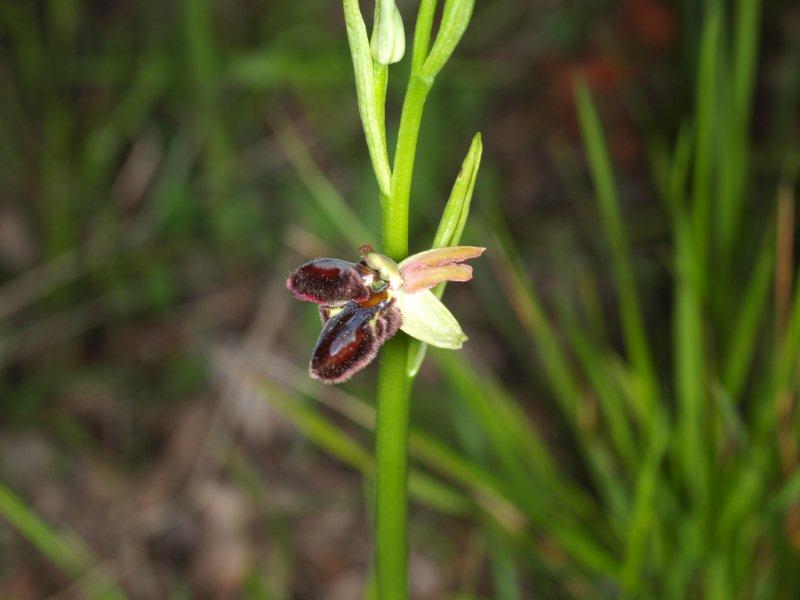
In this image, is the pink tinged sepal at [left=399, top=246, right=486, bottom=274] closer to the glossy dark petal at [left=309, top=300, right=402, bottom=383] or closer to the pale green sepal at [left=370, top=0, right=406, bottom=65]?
the glossy dark petal at [left=309, top=300, right=402, bottom=383]

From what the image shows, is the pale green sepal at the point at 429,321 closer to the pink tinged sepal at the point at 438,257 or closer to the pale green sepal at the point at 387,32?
the pink tinged sepal at the point at 438,257

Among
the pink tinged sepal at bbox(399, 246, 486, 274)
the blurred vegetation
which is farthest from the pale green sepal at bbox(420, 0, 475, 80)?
the blurred vegetation

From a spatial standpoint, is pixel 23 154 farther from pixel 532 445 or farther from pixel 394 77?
pixel 532 445

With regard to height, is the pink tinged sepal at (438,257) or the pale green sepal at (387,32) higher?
the pale green sepal at (387,32)

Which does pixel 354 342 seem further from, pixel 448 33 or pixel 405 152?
pixel 448 33

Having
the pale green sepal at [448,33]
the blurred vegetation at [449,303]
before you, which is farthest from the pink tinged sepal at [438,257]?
the blurred vegetation at [449,303]

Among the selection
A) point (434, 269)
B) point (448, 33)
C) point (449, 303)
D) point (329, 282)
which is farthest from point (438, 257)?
point (449, 303)
